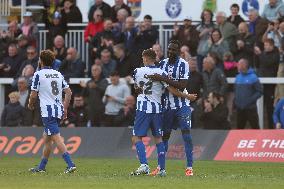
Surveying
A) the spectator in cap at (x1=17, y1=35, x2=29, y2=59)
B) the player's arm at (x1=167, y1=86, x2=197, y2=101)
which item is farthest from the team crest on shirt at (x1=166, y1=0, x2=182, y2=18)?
the player's arm at (x1=167, y1=86, x2=197, y2=101)

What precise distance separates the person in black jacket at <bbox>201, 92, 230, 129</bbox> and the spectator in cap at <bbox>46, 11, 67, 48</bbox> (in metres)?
5.91

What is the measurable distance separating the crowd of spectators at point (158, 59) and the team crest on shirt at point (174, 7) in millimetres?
1379

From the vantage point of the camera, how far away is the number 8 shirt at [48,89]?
18.9 meters

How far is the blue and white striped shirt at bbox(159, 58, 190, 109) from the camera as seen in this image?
18438mm

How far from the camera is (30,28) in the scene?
30875 mm

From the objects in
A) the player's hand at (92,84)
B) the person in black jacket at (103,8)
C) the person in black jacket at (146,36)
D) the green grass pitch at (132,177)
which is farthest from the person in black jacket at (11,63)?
the green grass pitch at (132,177)

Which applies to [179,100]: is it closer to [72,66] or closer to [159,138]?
[159,138]

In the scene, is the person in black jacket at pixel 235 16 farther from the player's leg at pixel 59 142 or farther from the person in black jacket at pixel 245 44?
the player's leg at pixel 59 142

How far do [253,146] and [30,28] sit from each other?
31.4 ft

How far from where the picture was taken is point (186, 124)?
60.5ft

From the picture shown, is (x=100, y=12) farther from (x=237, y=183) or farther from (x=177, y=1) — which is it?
(x=237, y=183)

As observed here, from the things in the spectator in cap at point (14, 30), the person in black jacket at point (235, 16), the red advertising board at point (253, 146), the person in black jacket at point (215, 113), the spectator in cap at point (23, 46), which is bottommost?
the red advertising board at point (253, 146)

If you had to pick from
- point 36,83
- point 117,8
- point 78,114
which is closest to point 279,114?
point 78,114

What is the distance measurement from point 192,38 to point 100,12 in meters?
2.97
